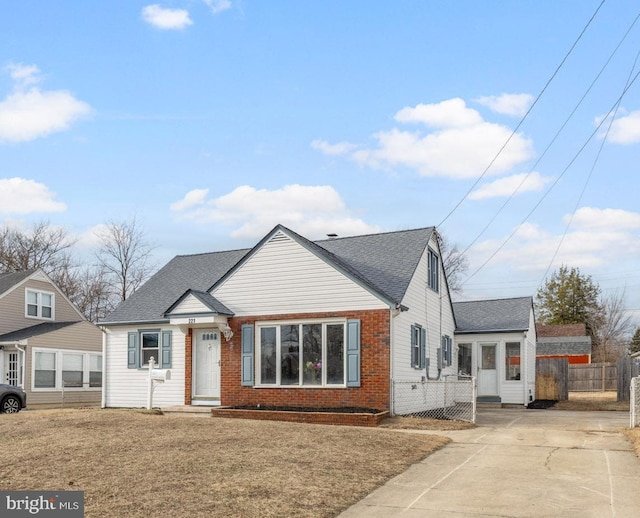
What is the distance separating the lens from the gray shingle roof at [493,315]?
26.0 m

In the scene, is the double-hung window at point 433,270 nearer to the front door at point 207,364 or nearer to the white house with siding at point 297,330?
the white house with siding at point 297,330

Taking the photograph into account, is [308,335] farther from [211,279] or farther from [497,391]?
[497,391]

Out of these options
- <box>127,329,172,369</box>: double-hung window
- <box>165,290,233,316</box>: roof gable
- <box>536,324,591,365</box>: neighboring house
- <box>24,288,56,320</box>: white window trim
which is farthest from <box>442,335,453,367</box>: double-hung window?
<box>536,324,591,365</box>: neighboring house

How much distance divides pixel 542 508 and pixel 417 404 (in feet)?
38.4

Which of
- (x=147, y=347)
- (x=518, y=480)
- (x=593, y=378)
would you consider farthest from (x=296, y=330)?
(x=593, y=378)

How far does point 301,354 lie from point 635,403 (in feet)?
27.2

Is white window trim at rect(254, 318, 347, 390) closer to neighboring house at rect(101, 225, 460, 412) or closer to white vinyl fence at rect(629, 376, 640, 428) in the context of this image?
neighboring house at rect(101, 225, 460, 412)

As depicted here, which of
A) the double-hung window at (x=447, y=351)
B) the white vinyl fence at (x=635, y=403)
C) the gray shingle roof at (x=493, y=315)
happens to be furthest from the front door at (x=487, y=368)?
the white vinyl fence at (x=635, y=403)

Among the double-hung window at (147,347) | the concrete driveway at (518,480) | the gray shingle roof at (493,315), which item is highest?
the gray shingle roof at (493,315)

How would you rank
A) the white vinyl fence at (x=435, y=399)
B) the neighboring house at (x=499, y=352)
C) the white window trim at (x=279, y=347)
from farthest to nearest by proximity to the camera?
the neighboring house at (x=499, y=352)
the white window trim at (x=279, y=347)
the white vinyl fence at (x=435, y=399)

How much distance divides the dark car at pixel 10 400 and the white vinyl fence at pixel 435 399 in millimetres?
12589

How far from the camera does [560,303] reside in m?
61.3

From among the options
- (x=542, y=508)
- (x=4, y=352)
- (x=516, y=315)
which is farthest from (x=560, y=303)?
(x=542, y=508)

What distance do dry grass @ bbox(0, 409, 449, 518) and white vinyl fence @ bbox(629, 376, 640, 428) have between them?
4.96 meters
